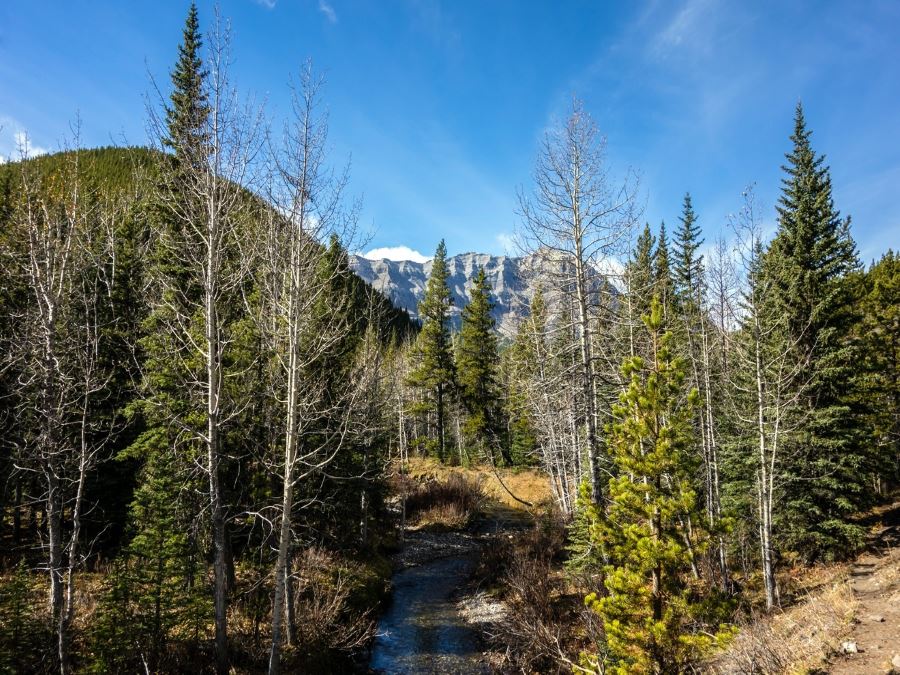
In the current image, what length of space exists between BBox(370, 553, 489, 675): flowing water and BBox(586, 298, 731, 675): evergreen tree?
7.04m

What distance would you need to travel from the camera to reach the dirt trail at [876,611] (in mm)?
7324

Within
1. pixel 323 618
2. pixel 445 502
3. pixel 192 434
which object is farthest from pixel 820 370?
pixel 445 502

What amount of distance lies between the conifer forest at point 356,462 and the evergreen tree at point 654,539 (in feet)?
0.16

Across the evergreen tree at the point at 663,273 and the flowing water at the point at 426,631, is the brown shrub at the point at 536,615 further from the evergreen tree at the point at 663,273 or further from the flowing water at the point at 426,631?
the evergreen tree at the point at 663,273

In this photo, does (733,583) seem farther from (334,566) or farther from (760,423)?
(334,566)

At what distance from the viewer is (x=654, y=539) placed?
6.96 meters

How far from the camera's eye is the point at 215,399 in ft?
29.5

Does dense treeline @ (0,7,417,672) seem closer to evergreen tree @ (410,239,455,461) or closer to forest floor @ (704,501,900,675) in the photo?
forest floor @ (704,501,900,675)

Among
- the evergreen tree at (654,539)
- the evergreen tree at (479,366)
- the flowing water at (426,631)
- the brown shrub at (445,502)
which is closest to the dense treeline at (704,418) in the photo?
the evergreen tree at (654,539)

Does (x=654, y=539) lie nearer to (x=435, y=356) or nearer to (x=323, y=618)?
(x=323, y=618)

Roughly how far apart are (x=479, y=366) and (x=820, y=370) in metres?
25.7

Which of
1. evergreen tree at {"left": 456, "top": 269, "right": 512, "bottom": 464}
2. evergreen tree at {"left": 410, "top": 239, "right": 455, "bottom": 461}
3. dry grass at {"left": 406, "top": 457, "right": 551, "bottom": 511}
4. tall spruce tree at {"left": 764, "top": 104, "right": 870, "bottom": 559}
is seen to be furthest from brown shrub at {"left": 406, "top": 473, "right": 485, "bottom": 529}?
tall spruce tree at {"left": 764, "top": 104, "right": 870, "bottom": 559}

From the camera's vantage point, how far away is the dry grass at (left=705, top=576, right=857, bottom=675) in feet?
25.3

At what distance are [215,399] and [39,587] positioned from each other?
10155 millimetres
